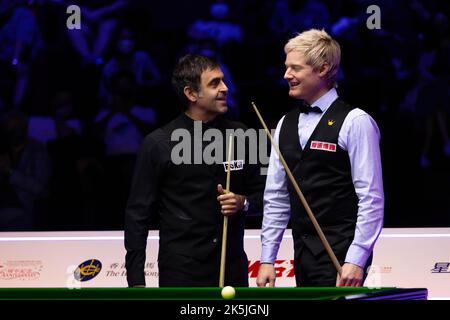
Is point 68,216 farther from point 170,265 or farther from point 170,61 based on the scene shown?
point 170,265

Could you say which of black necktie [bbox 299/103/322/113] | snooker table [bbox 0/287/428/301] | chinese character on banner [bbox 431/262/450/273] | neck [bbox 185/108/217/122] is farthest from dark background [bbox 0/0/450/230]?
snooker table [bbox 0/287/428/301]

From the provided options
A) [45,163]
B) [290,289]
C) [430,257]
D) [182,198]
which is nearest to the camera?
[290,289]

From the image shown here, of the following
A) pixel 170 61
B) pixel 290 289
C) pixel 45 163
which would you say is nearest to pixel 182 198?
pixel 290 289

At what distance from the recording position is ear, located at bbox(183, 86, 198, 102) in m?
4.42

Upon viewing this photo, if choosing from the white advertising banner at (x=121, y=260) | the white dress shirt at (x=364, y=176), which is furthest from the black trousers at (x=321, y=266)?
the white advertising banner at (x=121, y=260)

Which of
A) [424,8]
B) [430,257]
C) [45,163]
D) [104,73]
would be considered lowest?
[430,257]

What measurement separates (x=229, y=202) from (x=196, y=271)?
33 cm

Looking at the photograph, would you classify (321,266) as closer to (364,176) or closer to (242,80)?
(364,176)

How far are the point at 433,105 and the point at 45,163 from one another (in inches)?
113

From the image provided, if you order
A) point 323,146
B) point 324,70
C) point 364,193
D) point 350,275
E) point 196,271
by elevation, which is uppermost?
point 324,70

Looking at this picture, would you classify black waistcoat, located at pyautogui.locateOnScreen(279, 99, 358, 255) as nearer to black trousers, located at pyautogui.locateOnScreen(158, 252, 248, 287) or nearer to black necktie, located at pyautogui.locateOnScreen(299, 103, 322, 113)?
black necktie, located at pyautogui.locateOnScreen(299, 103, 322, 113)

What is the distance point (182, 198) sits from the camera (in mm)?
4285

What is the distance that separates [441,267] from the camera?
6152mm

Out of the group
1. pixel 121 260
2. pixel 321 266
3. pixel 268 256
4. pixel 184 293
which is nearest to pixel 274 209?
pixel 268 256
